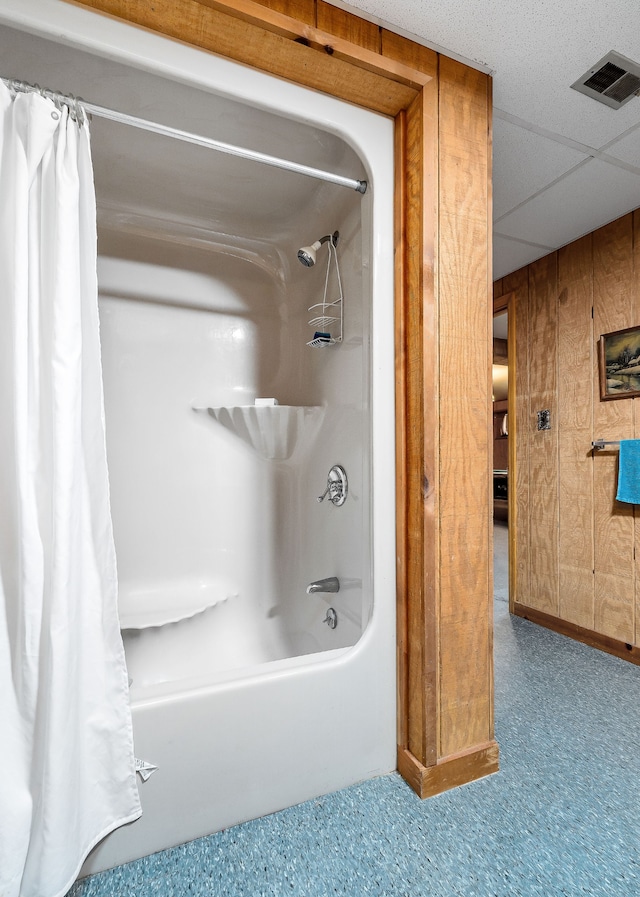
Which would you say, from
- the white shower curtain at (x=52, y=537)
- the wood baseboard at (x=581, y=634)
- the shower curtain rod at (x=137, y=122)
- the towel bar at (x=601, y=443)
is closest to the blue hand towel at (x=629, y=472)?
the towel bar at (x=601, y=443)

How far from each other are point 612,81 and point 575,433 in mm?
1586

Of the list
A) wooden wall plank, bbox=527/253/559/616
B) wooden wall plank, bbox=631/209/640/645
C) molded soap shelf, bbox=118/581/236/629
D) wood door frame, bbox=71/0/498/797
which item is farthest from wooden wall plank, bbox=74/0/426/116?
molded soap shelf, bbox=118/581/236/629

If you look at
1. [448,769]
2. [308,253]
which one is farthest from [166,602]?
[308,253]

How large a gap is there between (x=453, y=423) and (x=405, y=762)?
1.00 metres

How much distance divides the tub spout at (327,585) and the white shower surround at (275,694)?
11.7 inches

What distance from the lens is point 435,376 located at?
1.37 m

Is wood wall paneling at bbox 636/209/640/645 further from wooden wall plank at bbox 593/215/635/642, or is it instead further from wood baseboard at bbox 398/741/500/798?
wood baseboard at bbox 398/741/500/798

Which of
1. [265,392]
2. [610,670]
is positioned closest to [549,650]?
[610,670]

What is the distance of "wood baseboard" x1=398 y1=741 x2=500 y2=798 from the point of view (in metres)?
1.34

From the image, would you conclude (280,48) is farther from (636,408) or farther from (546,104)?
(636,408)

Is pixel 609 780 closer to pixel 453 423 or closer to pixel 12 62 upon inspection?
pixel 453 423

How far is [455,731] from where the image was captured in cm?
140

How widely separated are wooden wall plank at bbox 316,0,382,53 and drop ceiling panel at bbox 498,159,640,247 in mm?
1117

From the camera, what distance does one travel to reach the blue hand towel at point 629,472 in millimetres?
2240
